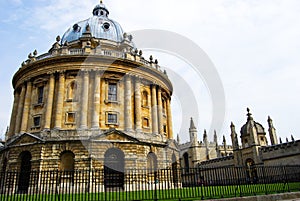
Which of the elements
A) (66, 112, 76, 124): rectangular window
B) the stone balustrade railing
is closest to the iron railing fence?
(66, 112, 76, 124): rectangular window

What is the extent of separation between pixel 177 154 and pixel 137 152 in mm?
9399

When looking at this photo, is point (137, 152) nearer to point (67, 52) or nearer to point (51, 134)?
point (51, 134)

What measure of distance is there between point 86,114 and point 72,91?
3492 mm

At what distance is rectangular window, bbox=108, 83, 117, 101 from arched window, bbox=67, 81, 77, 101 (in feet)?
12.2

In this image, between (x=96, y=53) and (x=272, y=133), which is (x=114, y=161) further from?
(x=272, y=133)

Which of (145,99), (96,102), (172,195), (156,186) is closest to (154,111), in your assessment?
(145,99)

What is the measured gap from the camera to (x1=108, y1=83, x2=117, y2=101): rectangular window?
28.3 metres

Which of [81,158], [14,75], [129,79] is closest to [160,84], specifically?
[129,79]

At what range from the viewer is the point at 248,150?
35.5m

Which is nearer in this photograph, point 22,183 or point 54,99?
point 22,183

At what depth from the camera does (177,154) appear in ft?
109

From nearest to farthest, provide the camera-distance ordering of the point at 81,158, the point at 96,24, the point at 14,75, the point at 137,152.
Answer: the point at 81,158
the point at 137,152
the point at 14,75
the point at 96,24

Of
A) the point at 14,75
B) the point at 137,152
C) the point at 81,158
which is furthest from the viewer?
the point at 14,75

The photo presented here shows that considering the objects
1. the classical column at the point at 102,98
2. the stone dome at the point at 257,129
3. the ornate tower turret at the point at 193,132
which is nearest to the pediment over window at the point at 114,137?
the classical column at the point at 102,98
